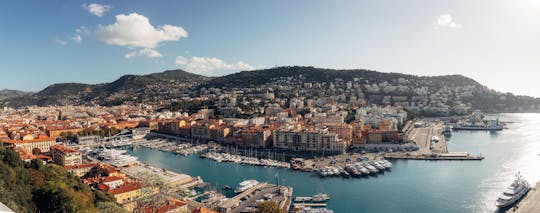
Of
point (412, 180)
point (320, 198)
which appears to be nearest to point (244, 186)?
point (320, 198)

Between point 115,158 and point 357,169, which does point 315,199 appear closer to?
point 357,169

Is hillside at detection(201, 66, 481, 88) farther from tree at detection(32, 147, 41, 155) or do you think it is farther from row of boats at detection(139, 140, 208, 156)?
tree at detection(32, 147, 41, 155)

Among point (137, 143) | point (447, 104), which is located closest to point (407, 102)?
point (447, 104)

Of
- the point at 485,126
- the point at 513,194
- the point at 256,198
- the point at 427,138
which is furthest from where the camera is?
the point at 485,126

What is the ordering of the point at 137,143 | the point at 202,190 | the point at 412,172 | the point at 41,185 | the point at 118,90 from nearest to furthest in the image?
the point at 41,185, the point at 202,190, the point at 412,172, the point at 137,143, the point at 118,90

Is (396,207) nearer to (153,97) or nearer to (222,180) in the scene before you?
(222,180)

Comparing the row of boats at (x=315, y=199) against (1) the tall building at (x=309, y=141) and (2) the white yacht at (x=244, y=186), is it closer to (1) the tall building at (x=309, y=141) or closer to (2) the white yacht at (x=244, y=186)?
(2) the white yacht at (x=244, y=186)
